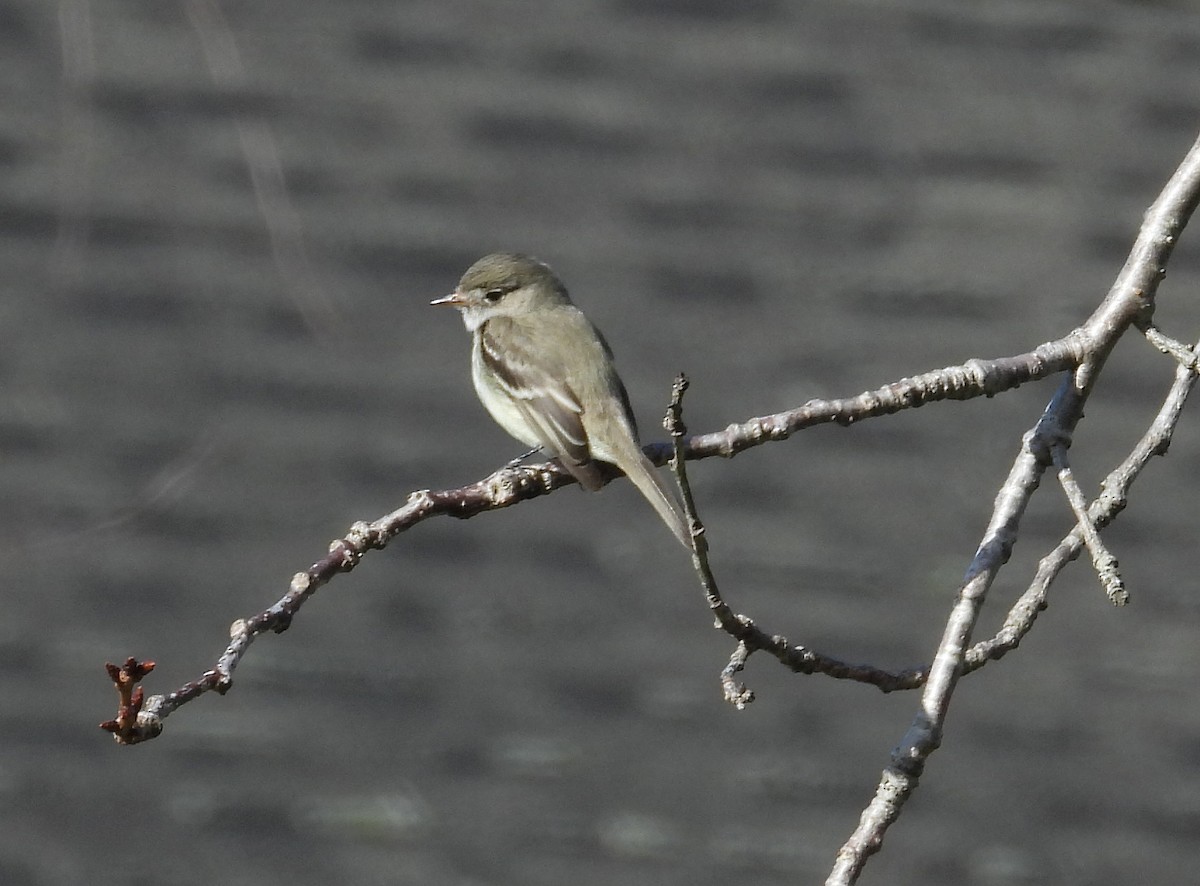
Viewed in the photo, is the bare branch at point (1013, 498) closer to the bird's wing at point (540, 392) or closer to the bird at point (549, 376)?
the bird at point (549, 376)

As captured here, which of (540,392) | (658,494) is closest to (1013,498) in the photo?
(658,494)

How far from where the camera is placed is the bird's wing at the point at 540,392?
3885 millimetres

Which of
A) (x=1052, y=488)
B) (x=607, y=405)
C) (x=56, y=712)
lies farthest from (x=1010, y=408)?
(x=56, y=712)

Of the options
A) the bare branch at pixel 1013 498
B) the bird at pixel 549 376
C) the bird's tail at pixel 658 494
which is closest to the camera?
the bare branch at pixel 1013 498

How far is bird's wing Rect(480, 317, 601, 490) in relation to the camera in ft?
12.7

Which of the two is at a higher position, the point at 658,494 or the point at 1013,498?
the point at 658,494

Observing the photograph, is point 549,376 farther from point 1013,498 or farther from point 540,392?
point 1013,498

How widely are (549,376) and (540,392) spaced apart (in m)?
0.08

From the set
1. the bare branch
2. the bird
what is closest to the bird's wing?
the bird

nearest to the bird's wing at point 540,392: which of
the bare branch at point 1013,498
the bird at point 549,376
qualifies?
the bird at point 549,376

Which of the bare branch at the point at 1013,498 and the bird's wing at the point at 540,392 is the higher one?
the bird's wing at the point at 540,392

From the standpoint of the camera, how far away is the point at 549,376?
4.32m

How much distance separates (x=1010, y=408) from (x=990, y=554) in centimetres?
352

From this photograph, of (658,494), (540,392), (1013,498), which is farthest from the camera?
(540,392)
